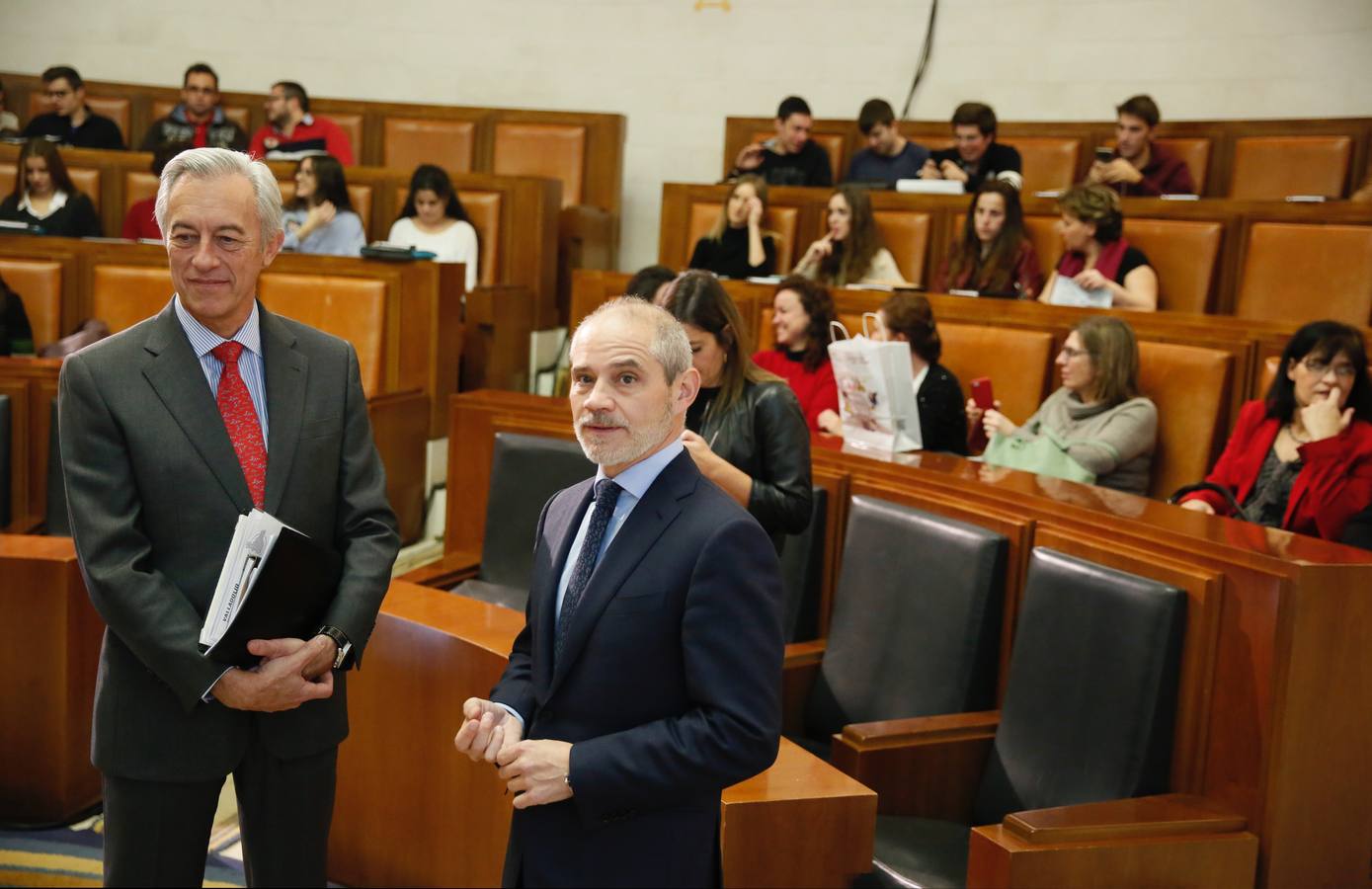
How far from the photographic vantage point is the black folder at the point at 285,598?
126cm

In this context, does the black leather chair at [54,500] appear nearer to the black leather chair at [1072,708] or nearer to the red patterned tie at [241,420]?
the red patterned tie at [241,420]

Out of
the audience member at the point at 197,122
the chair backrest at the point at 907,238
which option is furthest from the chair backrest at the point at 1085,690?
the audience member at the point at 197,122

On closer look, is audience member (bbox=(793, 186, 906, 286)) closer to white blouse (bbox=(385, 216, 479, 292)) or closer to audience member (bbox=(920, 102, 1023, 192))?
audience member (bbox=(920, 102, 1023, 192))

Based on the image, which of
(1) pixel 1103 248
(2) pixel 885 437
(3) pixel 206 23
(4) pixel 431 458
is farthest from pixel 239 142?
(2) pixel 885 437

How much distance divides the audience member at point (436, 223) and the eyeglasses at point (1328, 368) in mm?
2769

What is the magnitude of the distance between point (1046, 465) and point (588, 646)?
1.69 m

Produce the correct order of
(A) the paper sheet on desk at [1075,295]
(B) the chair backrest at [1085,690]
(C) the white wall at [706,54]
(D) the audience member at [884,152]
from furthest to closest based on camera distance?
1. (C) the white wall at [706,54]
2. (D) the audience member at [884,152]
3. (A) the paper sheet on desk at [1075,295]
4. (B) the chair backrest at [1085,690]

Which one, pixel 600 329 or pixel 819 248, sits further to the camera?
Result: pixel 819 248

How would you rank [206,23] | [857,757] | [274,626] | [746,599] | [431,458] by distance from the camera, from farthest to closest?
[206,23]
[431,458]
[857,757]
[274,626]
[746,599]

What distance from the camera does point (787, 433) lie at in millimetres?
1906

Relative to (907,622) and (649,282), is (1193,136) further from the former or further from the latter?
(907,622)

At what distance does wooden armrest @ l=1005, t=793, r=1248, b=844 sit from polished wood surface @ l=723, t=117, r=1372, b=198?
327 centimetres

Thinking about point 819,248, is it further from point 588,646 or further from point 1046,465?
point 588,646

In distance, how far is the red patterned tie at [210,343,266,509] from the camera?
1.37 metres
